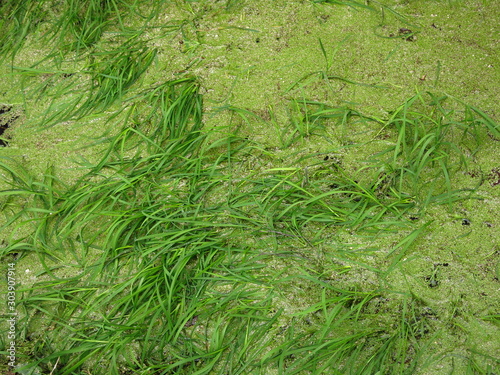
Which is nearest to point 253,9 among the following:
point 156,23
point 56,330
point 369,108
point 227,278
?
point 156,23

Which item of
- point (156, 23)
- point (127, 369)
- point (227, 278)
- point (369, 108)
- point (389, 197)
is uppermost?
point (156, 23)

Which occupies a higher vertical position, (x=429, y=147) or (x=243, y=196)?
(x=429, y=147)

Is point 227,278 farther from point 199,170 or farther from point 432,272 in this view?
point 432,272

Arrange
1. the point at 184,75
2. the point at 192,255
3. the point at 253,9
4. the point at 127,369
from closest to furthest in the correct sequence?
the point at 127,369, the point at 192,255, the point at 184,75, the point at 253,9

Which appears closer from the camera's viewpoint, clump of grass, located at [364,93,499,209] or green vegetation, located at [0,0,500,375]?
green vegetation, located at [0,0,500,375]

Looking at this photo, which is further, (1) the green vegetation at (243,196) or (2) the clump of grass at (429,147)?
(2) the clump of grass at (429,147)

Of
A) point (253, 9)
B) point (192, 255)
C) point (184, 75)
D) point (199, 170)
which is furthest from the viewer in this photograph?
point (253, 9)

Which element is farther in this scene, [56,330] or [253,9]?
[253,9]

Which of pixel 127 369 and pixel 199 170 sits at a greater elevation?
pixel 199 170
